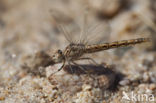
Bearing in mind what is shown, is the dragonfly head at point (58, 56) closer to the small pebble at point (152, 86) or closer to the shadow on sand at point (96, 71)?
the shadow on sand at point (96, 71)

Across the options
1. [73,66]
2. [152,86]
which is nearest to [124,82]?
[152,86]

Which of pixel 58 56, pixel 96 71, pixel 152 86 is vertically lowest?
pixel 152 86

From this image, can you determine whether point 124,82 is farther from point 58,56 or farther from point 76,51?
point 58,56

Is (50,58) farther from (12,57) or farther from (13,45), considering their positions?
(13,45)

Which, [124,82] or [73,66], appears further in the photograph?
[124,82]

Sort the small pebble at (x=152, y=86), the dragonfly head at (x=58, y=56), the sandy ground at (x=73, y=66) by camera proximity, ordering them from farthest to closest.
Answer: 1. the small pebble at (x=152, y=86)
2. the dragonfly head at (x=58, y=56)
3. the sandy ground at (x=73, y=66)

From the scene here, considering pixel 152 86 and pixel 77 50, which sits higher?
pixel 77 50

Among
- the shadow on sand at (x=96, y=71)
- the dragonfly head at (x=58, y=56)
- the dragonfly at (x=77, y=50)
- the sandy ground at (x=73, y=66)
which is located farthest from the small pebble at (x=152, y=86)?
the dragonfly head at (x=58, y=56)

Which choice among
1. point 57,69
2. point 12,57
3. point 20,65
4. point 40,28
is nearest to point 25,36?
point 40,28
